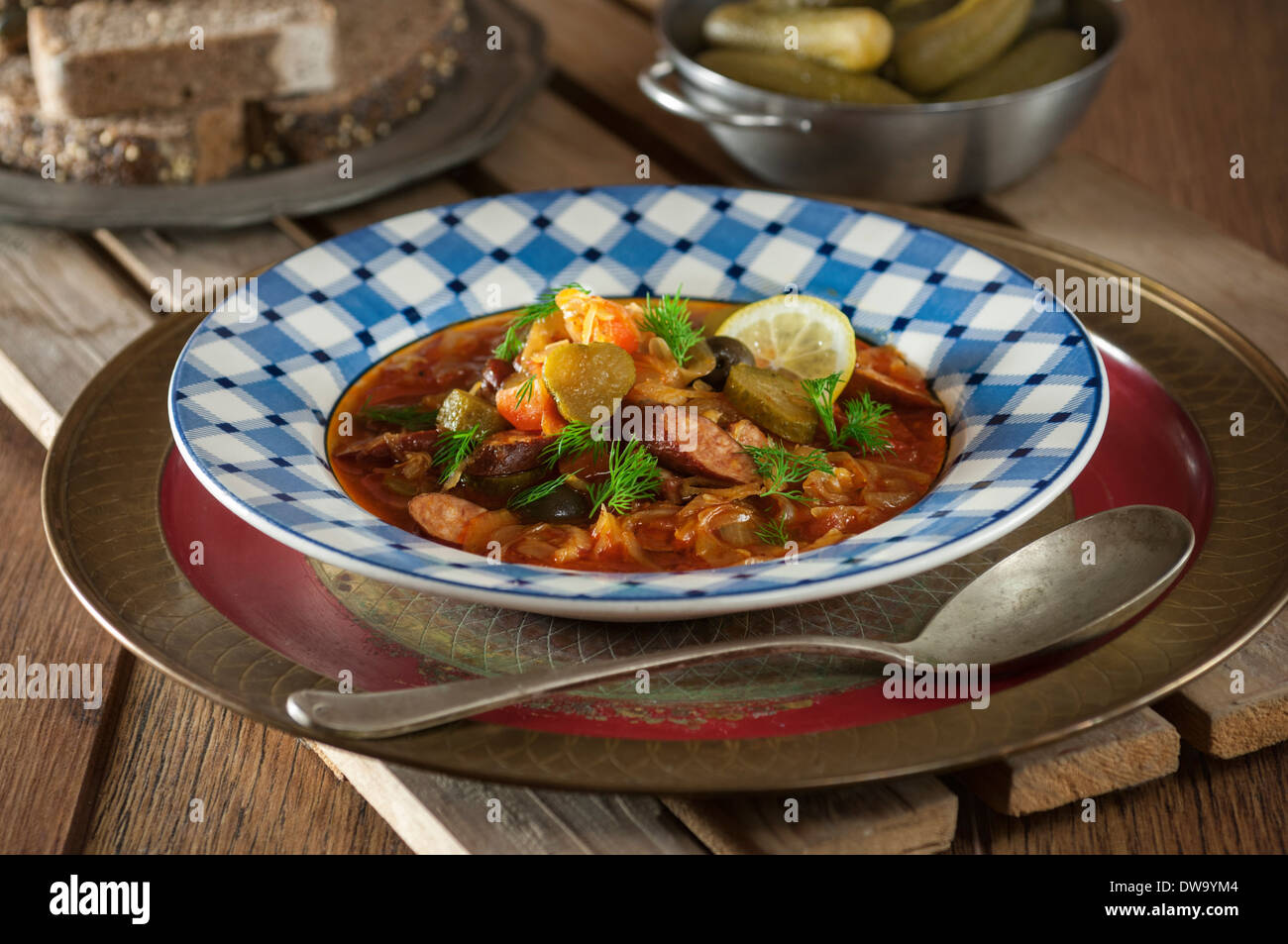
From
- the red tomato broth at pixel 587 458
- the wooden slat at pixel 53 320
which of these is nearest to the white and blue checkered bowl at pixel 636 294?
the red tomato broth at pixel 587 458

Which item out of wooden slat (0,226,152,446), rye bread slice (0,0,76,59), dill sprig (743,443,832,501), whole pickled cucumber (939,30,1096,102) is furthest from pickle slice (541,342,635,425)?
rye bread slice (0,0,76,59)

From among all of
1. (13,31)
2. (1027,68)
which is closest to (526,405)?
(1027,68)

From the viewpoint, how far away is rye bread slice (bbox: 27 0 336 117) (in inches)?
123

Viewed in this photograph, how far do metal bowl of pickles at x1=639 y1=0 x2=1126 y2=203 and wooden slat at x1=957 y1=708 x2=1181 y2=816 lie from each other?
5.00 ft

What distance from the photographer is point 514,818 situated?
5.24 feet

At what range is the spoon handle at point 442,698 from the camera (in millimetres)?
1527

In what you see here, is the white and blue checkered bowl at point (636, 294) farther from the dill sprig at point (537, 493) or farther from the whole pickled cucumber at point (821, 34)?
the whole pickled cucumber at point (821, 34)

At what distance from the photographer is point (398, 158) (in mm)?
3137

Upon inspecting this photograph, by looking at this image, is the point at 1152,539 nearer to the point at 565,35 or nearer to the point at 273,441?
the point at 273,441

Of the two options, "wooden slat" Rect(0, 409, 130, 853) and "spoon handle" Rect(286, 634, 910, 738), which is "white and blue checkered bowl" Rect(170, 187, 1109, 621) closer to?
Result: "spoon handle" Rect(286, 634, 910, 738)

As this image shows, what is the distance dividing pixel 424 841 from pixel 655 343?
0.89 meters

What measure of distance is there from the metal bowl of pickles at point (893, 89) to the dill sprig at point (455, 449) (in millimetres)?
1188

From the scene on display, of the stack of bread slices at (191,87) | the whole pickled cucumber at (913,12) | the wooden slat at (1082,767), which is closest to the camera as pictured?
the wooden slat at (1082,767)

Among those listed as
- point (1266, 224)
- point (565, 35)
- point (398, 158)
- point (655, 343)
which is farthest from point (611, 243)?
point (1266, 224)
